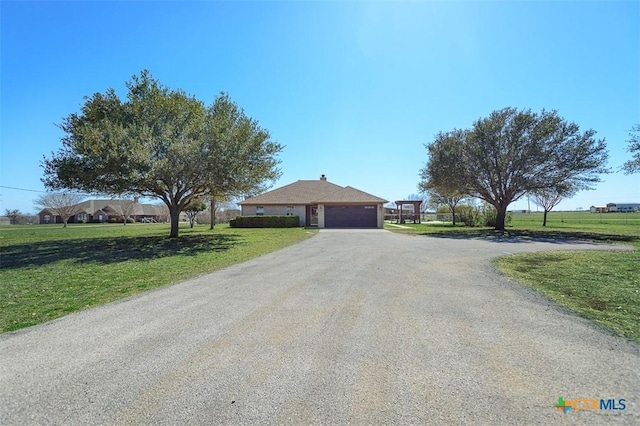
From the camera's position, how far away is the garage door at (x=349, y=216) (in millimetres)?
31094

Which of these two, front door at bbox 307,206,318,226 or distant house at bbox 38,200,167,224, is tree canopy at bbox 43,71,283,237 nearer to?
front door at bbox 307,206,318,226

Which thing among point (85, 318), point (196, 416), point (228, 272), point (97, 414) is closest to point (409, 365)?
point (196, 416)

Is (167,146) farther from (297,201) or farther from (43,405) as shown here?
(297,201)

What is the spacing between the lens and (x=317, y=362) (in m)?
3.29

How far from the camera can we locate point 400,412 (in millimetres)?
2459

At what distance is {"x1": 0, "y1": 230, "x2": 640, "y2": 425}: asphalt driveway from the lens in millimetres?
2510

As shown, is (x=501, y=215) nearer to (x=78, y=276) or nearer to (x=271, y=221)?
Result: (x=271, y=221)

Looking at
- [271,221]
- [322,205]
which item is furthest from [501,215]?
[271,221]

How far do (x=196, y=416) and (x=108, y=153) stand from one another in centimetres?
1404

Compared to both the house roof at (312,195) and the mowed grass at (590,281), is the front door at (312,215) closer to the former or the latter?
the house roof at (312,195)

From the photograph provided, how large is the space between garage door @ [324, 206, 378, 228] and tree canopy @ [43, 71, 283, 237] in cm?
1387

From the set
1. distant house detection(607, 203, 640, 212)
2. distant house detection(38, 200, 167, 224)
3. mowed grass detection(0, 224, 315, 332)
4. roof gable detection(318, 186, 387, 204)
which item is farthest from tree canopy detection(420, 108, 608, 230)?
A: distant house detection(607, 203, 640, 212)

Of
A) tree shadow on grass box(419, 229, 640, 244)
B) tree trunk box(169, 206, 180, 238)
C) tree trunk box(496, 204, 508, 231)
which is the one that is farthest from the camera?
tree trunk box(496, 204, 508, 231)

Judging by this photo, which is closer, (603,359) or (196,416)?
(196,416)
